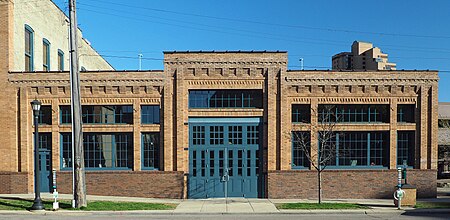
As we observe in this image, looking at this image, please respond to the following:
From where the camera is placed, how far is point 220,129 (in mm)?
19594

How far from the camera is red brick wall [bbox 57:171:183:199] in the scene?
19.1 meters

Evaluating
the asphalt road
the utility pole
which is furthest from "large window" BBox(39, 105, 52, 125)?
the asphalt road

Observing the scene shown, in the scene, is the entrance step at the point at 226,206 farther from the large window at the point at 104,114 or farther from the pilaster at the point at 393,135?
the pilaster at the point at 393,135

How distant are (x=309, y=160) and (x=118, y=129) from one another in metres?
10.7

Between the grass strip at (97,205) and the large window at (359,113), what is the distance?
10193 millimetres

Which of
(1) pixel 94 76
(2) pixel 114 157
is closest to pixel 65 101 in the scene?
(1) pixel 94 76

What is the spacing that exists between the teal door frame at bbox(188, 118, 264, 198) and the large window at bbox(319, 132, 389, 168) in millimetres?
4549

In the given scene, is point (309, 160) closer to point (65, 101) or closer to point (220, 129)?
point (220, 129)

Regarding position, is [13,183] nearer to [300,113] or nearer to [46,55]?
[46,55]

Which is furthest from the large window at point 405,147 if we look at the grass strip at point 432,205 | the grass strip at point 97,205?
the grass strip at point 97,205

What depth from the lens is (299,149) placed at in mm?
19703

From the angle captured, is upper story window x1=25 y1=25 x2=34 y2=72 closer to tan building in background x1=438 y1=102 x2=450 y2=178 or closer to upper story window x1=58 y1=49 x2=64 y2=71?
upper story window x1=58 y1=49 x2=64 y2=71

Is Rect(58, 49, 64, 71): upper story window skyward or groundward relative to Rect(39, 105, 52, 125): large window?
skyward

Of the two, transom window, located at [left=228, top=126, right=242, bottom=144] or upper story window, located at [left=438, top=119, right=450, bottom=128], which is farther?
upper story window, located at [left=438, top=119, right=450, bottom=128]
